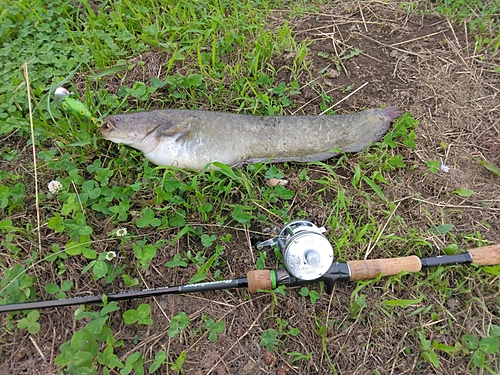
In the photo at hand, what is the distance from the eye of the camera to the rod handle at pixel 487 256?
2482 mm

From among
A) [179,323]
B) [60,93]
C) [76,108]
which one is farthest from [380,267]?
[60,93]

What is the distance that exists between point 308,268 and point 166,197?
1.14 metres

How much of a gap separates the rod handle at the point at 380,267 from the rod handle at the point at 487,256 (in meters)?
0.43

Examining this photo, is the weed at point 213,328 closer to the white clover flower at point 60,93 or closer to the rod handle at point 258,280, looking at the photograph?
the rod handle at point 258,280

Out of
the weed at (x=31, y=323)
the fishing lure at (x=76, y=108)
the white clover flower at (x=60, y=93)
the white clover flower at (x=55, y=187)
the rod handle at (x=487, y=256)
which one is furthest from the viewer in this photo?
the white clover flower at (x=60, y=93)

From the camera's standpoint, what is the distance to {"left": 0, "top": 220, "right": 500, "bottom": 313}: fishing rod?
2209mm

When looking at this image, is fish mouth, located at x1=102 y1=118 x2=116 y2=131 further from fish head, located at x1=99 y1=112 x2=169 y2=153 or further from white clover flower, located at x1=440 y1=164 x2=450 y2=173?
white clover flower, located at x1=440 y1=164 x2=450 y2=173

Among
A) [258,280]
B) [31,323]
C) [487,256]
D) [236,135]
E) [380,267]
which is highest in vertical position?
[236,135]

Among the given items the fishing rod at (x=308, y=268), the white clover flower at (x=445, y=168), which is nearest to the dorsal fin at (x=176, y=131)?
the fishing rod at (x=308, y=268)

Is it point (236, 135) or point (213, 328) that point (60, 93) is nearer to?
point (236, 135)

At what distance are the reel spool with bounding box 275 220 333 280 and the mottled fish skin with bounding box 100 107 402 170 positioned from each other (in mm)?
842

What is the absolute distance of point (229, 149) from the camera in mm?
2902

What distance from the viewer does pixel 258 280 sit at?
7.52 ft

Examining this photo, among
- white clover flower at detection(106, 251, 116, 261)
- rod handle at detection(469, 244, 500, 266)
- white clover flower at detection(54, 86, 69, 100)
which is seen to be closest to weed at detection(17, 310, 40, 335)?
white clover flower at detection(106, 251, 116, 261)
